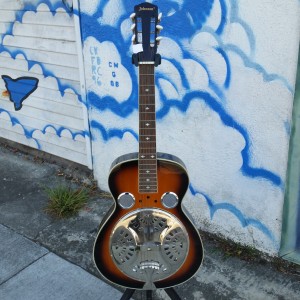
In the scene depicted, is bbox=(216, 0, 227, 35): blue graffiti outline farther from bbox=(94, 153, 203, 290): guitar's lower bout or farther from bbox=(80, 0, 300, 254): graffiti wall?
bbox=(94, 153, 203, 290): guitar's lower bout

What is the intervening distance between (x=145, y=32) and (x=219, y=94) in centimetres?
118

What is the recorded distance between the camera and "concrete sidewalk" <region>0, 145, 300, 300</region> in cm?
317

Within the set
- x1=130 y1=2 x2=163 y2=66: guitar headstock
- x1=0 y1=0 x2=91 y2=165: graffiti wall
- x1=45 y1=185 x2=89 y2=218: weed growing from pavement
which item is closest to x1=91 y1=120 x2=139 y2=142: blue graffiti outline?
x1=0 y1=0 x2=91 y2=165: graffiti wall

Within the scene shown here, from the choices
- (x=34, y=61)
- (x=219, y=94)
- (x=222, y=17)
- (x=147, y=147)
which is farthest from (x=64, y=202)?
(x=222, y=17)

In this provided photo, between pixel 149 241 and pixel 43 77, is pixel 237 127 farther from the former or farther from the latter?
pixel 43 77

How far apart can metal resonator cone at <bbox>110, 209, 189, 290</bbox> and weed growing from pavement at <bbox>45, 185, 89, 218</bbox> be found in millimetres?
1778

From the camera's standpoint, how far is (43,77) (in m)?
4.79

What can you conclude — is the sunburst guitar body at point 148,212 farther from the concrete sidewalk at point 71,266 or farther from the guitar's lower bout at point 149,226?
the concrete sidewalk at point 71,266

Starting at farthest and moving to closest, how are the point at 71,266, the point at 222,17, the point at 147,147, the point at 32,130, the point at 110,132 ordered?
the point at 32,130, the point at 110,132, the point at 71,266, the point at 222,17, the point at 147,147

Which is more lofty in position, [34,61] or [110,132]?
[34,61]

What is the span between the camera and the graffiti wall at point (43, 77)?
4.41 metres

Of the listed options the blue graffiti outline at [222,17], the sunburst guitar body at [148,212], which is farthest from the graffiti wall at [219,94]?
the sunburst guitar body at [148,212]

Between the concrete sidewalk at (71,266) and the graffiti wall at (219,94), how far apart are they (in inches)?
10.3

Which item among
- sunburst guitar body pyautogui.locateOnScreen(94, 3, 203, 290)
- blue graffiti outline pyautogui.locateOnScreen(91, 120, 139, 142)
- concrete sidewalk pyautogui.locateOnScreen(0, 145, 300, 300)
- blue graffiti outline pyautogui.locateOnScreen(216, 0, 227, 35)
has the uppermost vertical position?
blue graffiti outline pyautogui.locateOnScreen(216, 0, 227, 35)
